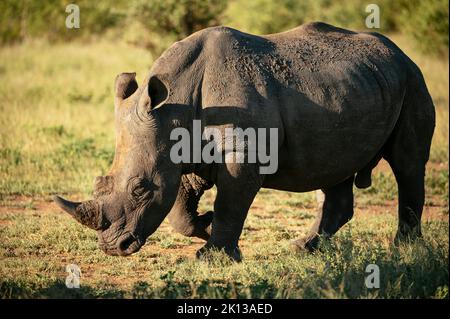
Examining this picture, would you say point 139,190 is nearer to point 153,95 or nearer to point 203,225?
point 153,95

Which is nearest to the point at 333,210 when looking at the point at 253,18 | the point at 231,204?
the point at 231,204

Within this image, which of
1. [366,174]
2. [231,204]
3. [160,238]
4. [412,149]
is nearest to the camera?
[231,204]

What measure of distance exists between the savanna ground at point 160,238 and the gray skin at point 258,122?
45 cm

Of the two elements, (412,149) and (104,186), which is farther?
(412,149)

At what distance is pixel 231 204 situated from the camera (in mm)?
6824

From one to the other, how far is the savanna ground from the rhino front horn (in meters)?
0.51

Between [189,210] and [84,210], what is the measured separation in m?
1.24

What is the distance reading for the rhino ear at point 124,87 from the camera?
22.7 feet

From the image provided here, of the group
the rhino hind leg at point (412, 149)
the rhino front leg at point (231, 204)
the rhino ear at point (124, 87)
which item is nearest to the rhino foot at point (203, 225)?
the rhino front leg at point (231, 204)

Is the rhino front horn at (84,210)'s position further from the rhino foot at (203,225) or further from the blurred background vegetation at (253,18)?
the blurred background vegetation at (253,18)

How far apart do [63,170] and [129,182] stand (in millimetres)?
4967

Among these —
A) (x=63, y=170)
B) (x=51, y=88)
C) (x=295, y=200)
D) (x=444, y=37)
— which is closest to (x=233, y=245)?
(x=295, y=200)

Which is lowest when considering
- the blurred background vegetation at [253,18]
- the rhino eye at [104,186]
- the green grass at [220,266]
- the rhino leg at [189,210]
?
the green grass at [220,266]
